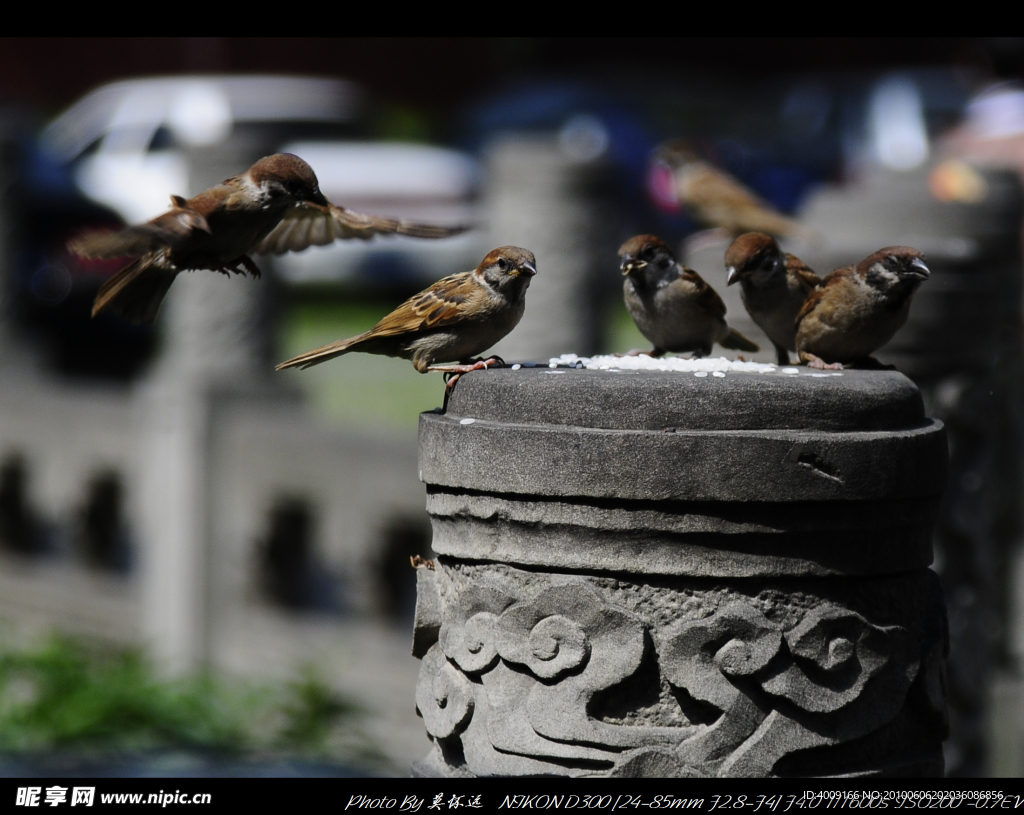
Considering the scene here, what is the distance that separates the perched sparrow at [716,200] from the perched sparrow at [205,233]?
10.1ft

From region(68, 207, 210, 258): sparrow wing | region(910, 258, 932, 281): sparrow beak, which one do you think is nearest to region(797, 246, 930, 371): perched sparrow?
region(910, 258, 932, 281): sparrow beak

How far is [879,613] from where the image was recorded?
287 cm

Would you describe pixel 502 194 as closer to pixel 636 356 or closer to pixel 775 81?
pixel 636 356

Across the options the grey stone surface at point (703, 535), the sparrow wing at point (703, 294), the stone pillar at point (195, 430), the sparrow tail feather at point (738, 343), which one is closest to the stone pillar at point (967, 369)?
the sparrow tail feather at point (738, 343)

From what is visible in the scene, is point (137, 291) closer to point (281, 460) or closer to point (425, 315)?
point (425, 315)

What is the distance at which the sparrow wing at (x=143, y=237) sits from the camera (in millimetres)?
2830

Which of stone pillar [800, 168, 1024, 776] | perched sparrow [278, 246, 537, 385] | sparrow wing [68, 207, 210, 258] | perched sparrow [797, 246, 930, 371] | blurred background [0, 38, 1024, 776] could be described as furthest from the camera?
blurred background [0, 38, 1024, 776]

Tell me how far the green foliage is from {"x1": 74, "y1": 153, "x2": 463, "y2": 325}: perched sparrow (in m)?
4.23

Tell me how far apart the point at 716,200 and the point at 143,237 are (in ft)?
15.1

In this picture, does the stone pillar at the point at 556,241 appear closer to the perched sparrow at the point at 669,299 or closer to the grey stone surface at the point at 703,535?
the perched sparrow at the point at 669,299

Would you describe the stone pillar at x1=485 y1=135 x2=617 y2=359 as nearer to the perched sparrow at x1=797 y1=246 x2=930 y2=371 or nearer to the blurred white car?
the perched sparrow at x1=797 y1=246 x2=930 y2=371

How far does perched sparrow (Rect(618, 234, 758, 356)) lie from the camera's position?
3.68 meters

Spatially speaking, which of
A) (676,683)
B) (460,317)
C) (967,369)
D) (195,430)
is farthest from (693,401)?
(195,430)

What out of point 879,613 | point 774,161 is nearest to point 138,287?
point 879,613
